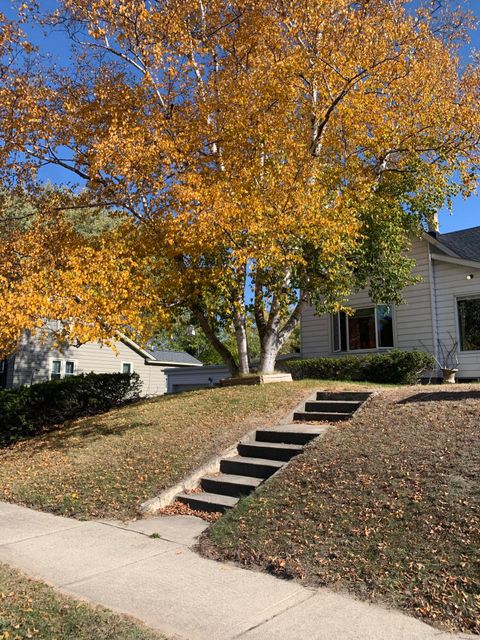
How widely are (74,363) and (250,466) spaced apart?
18.8m

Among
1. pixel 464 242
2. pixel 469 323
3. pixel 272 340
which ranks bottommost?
pixel 272 340

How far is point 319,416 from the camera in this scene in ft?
30.7

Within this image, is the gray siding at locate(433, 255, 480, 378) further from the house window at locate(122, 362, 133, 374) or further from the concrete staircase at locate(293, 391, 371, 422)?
the house window at locate(122, 362, 133, 374)

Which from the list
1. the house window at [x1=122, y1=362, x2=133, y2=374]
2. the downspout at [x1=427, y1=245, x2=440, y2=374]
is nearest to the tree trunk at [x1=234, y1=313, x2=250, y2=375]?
the downspout at [x1=427, y1=245, x2=440, y2=374]

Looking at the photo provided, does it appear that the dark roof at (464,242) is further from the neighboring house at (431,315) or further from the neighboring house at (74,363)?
the neighboring house at (74,363)

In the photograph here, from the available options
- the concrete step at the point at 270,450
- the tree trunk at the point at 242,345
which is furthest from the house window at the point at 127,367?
the concrete step at the point at 270,450

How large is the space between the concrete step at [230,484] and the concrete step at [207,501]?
0.11m

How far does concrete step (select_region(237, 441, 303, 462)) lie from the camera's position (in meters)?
7.75

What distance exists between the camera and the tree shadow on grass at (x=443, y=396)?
27.9 feet

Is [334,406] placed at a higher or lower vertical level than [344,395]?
lower

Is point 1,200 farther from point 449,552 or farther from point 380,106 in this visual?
point 449,552

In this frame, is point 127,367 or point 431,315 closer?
Result: point 431,315

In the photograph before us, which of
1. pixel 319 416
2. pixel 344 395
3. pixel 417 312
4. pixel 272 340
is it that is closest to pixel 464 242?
pixel 417 312

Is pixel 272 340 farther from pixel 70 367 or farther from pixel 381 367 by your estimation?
pixel 70 367
